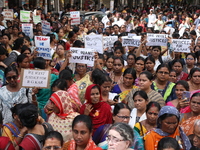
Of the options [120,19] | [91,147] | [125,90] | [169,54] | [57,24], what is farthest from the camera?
[120,19]

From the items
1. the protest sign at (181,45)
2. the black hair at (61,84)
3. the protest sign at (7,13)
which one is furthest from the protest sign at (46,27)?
the black hair at (61,84)

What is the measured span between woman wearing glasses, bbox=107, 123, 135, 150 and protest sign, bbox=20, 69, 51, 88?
2.13 metres

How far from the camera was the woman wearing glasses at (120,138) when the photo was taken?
2951mm

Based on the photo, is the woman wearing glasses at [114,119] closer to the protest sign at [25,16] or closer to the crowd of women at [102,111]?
the crowd of women at [102,111]

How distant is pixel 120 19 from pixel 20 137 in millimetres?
12395

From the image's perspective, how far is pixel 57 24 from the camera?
12375mm

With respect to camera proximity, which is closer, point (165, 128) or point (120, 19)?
point (165, 128)

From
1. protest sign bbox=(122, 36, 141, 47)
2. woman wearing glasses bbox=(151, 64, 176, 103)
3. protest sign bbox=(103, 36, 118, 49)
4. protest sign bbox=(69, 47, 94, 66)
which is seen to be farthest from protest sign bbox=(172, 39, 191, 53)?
protest sign bbox=(69, 47, 94, 66)

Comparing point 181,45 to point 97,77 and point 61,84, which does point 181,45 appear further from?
point 61,84

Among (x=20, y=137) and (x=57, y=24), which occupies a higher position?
(x=57, y=24)

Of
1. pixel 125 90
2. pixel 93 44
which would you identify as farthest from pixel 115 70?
pixel 93 44

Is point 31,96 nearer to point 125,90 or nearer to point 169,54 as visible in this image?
point 125,90

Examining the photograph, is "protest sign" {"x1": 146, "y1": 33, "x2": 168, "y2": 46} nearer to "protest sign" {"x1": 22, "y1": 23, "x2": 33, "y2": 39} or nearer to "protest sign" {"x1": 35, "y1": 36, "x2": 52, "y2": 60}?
"protest sign" {"x1": 35, "y1": 36, "x2": 52, "y2": 60}

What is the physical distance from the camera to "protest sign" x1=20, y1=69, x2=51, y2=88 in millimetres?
4844
